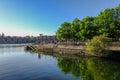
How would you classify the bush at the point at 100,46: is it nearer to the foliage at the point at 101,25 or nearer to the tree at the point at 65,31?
the foliage at the point at 101,25

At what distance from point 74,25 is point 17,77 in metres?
74.7

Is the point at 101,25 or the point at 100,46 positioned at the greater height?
the point at 101,25

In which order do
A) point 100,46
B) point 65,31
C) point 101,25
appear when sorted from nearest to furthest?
1. point 100,46
2. point 101,25
3. point 65,31

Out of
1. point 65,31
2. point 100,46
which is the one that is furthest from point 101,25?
point 65,31

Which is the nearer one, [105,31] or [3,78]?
[3,78]

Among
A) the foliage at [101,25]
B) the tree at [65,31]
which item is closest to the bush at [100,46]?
the foliage at [101,25]

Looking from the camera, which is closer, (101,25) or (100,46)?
(100,46)

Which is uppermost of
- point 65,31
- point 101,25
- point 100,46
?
point 101,25

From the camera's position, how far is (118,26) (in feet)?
275

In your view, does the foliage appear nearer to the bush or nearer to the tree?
the tree

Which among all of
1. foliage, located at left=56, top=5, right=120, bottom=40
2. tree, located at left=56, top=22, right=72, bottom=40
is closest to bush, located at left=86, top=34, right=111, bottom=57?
foliage, located at left=56, top=5, right=120, bottom=40

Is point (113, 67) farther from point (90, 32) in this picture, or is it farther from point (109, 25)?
point (90, 32)

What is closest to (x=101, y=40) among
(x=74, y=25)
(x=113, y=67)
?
(x=113, y=67)

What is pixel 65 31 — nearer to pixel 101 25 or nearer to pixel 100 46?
pixel 101 25
